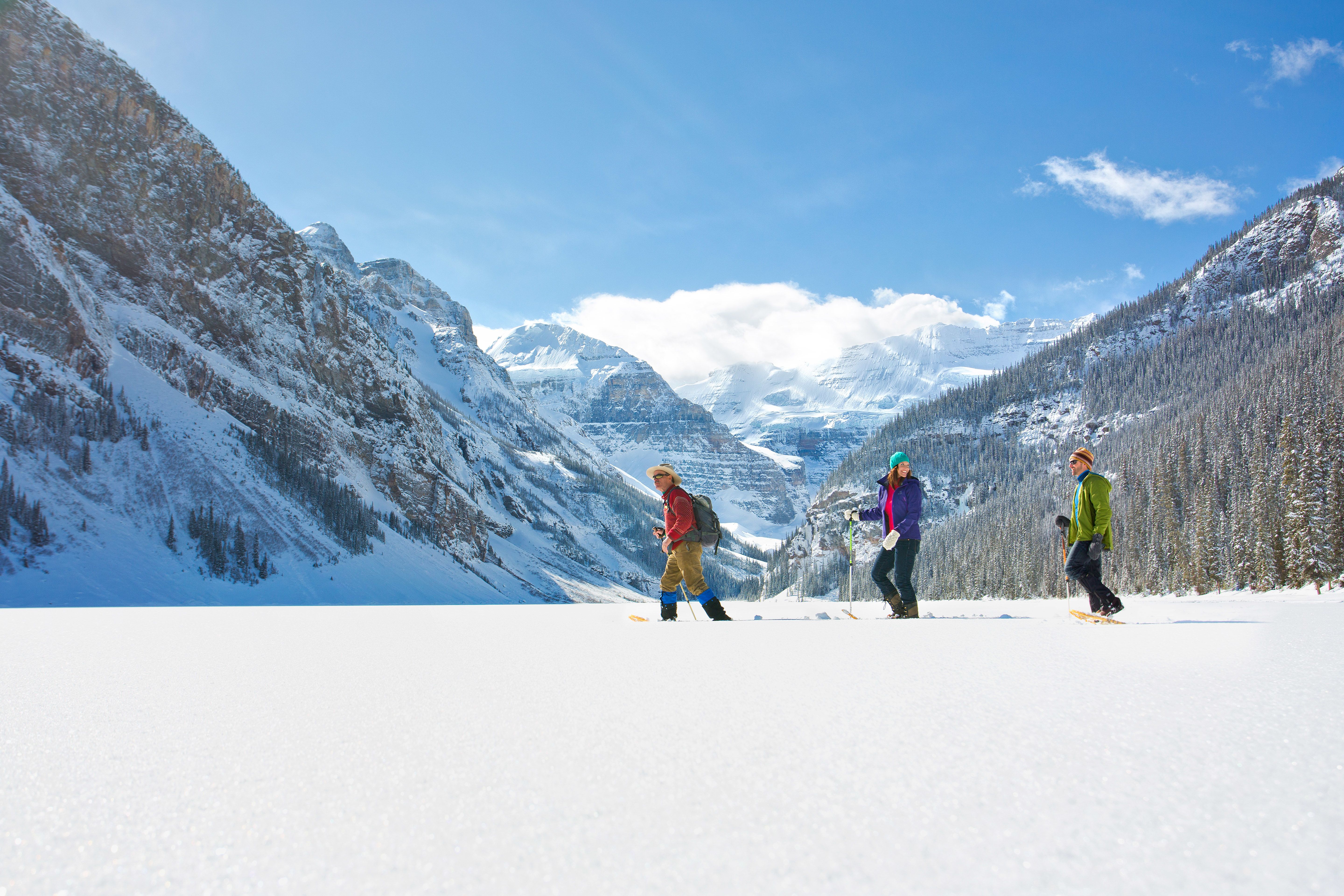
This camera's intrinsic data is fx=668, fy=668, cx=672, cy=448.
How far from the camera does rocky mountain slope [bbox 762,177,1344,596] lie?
46.7 metres

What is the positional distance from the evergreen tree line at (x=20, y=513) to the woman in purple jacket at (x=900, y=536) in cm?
6032

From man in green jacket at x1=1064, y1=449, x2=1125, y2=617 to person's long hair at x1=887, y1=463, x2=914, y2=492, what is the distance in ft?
6.86

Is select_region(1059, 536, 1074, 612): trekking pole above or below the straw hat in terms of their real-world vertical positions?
below

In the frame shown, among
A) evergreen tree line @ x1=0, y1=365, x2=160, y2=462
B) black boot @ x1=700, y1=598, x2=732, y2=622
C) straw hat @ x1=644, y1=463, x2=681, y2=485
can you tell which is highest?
evergreen tree line @ x1=0, y1=365, x2=160, y2=462

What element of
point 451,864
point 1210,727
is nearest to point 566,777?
point 451,864

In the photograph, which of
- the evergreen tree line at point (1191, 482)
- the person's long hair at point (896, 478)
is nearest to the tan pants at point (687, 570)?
the person's long hair at point (896, 478)

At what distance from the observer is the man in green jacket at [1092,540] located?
24.8 feet

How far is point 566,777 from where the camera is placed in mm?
1970

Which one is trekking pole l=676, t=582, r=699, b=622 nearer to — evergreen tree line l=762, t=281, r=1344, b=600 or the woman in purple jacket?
the woman in purple jacket

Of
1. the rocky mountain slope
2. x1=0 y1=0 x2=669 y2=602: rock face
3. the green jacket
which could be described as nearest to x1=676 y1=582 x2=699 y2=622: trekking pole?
the green jacket

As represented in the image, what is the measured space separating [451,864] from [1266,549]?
4411 cm

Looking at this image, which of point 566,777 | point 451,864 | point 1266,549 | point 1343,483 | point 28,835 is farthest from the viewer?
point 1266,549

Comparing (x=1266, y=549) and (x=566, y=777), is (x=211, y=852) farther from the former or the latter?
(x=1266, y=549)

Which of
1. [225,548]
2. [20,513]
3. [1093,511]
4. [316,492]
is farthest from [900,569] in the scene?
[316,492]
